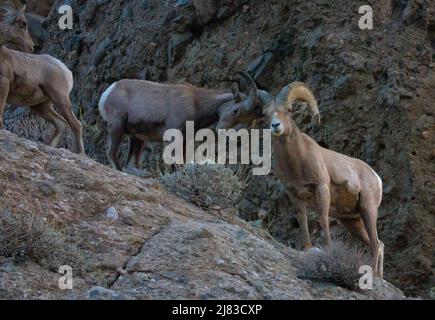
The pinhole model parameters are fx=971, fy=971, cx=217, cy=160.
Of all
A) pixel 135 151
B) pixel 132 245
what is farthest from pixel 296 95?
pixel 132 245

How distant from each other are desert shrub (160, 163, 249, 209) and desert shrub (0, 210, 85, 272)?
9.26 feet

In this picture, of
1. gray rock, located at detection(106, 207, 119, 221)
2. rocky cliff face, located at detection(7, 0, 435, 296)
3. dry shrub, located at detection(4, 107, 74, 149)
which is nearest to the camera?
gray rock, located at detection(106, 207, 119, 221)

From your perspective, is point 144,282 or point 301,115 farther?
point 301,115

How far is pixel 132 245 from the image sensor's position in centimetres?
834

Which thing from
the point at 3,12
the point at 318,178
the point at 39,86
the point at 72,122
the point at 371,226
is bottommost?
the point at 371,226

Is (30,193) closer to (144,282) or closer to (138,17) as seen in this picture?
(144,282)

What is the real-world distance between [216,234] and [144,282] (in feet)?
4.46

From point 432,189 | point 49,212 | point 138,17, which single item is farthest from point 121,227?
point 138,17

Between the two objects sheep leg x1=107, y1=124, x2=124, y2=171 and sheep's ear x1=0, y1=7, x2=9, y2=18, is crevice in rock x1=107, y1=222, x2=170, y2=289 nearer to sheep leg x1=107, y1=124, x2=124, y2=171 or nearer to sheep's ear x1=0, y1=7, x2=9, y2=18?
sheep leg x1=107, y1=124, x2=124, y2=171

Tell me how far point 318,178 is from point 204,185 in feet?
4.34

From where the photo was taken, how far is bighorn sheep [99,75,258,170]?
494 inches

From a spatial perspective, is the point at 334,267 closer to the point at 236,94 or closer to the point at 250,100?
the point at 250,100

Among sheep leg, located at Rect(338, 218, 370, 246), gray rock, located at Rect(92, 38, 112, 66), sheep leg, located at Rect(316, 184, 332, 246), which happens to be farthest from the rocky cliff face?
sheep leg, located at Rect(316, 184, 332, 246)
